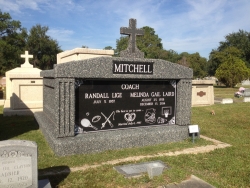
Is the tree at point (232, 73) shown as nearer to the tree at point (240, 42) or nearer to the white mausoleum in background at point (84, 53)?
the tree at point (240, 42)

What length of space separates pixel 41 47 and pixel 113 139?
53.1 m

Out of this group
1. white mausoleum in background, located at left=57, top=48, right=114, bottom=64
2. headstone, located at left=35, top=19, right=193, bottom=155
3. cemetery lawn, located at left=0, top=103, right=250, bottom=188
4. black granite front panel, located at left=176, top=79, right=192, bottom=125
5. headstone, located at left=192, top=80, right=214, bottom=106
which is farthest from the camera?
headstone, located at left=192, top=80, right=214, bottom=106

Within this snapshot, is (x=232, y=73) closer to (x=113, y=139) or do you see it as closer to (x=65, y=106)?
(x=113, y=139)

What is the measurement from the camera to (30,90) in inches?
430

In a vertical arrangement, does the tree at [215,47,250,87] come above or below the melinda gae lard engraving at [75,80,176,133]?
above

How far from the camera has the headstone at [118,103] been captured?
18.1 ft

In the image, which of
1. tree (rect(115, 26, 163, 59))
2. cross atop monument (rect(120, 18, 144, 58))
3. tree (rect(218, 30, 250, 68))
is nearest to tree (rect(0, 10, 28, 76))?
tree (rect(115, 26, 163, 59))

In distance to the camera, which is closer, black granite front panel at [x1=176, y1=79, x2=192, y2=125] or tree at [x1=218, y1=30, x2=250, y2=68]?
black granite front panel at [x1=176, y1=79, x2=192, y2=125]

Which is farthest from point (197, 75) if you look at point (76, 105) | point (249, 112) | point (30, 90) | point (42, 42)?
point (76, 105)

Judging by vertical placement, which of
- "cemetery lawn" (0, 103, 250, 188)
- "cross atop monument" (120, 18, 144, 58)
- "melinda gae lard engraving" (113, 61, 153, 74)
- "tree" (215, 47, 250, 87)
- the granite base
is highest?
"tree" (215, 47, 250, 87)

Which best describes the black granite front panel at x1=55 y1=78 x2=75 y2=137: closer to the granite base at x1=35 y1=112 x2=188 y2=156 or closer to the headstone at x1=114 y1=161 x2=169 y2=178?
the granite base at x1=35 y1=112 x2=188 y2=156

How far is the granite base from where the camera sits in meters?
5.38

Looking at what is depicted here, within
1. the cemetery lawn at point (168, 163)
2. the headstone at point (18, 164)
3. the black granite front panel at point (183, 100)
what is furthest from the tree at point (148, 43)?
the headstone at point (18, 164)

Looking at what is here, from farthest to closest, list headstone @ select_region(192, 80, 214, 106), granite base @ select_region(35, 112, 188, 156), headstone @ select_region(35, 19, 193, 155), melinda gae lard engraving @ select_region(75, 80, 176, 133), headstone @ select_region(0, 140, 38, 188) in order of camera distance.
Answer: headstone @ select_region(192, 80, 214, 106) → melinda gae lard engraving @ select_region(75, 80, 176, 133) → headstone @ select_region(35, 19, 193, 155) → granite base @ select_region(35, 112, 188, 156) → headstone @ select_region(0, 140, 38, 188)
